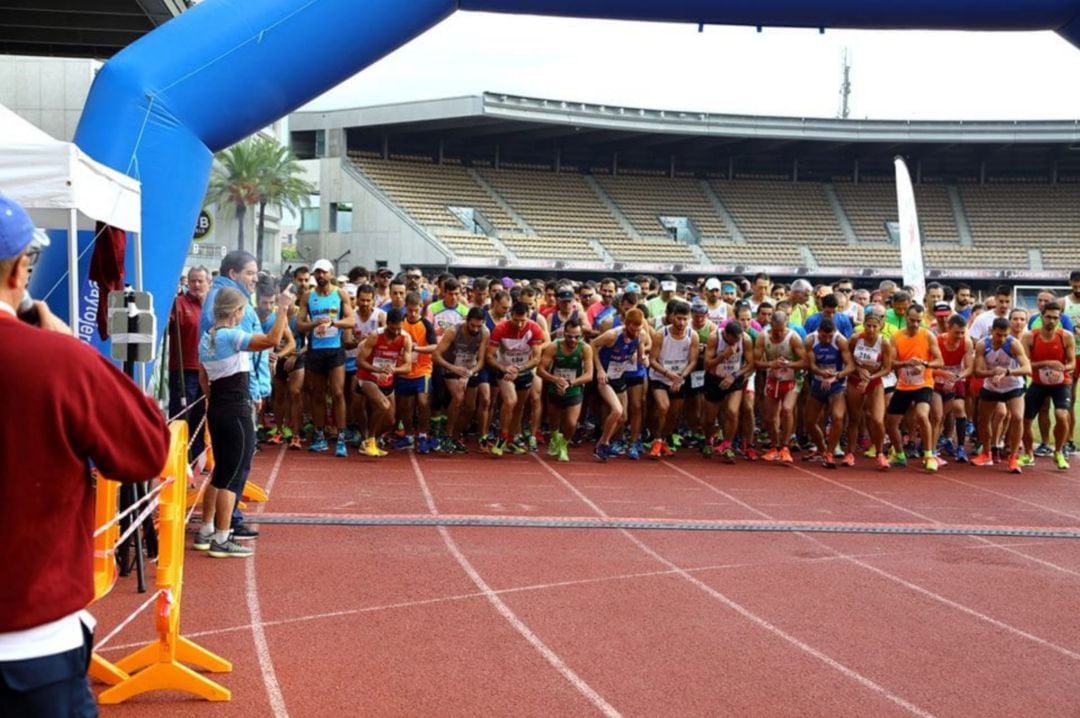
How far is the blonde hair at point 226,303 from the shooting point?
6.93 meters

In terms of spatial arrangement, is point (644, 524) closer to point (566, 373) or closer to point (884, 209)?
point (566, 373)

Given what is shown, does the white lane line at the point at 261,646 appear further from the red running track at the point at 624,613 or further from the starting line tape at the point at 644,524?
the starting line tape at the point at 644,524

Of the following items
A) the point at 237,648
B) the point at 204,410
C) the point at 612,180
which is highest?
the point at 612,180

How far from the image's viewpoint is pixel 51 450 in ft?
7.86

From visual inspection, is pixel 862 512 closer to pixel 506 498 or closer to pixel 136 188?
pixel 506 498

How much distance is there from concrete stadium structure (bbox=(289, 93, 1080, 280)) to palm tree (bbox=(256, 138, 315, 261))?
5.42 metres

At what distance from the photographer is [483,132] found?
39.8m

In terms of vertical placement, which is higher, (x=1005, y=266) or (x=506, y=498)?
(x=1005, y=266)

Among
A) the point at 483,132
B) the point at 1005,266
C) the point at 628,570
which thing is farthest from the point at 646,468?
the point at 1005,266

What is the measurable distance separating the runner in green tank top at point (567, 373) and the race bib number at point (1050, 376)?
506cm

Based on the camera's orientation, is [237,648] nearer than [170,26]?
Yes

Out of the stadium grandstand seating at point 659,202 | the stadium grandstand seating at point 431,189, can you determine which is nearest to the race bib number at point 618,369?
the stadium grandstand seating at point 431,189

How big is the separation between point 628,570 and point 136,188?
12.7 ft

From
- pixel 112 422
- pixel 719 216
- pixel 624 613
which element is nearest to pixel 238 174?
pixel 719 216
